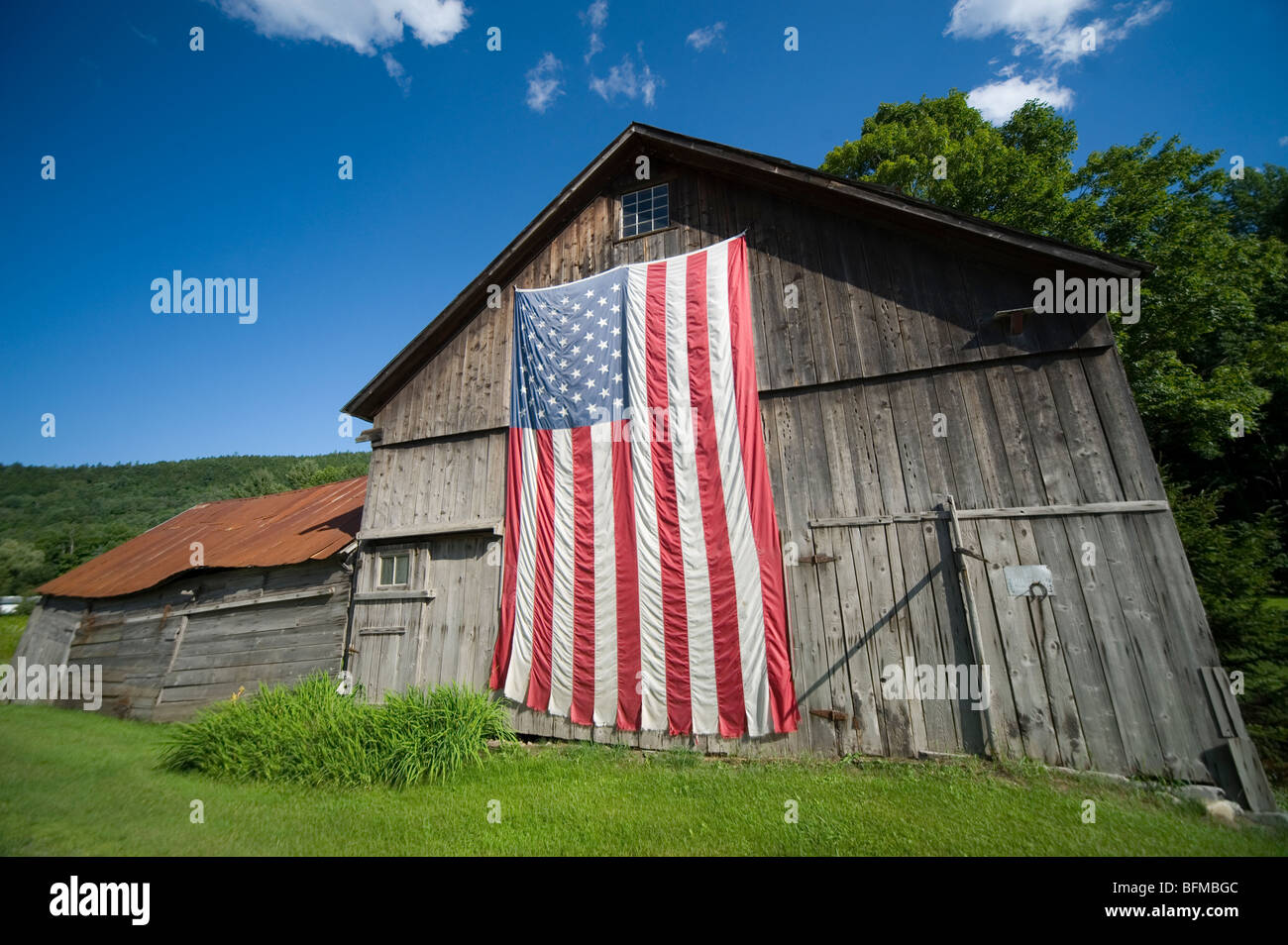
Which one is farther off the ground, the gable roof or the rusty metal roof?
the gable roof

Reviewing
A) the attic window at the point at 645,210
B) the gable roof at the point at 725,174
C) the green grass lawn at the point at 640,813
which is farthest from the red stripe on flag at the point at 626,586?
the gable roof at the point at 725,174

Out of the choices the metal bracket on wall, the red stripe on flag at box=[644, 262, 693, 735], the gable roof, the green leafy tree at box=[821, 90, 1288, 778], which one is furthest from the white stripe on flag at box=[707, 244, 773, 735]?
the green leafy tree at box=[821, 90, 1288, 778]

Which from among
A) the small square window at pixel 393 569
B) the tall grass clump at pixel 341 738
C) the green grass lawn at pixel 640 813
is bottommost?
the green grass lawn at pixel 640 813

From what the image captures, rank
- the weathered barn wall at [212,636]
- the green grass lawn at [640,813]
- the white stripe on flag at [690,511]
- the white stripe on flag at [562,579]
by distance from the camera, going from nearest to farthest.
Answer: the green grass lawn at [640,813], the white stripe on flag at [690,511], the white stripe on flag at [562,579], the weathered barn wall at [212,636]

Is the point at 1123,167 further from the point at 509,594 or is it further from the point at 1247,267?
the point at 509,594

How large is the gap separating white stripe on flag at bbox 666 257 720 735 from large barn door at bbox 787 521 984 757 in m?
1.20

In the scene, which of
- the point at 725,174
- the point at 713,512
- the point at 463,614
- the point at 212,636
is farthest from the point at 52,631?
the point at 725,174

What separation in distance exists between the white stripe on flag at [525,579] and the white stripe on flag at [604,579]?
3.98 feet

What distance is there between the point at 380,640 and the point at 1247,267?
90.0ft

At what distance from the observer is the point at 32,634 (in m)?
17.1

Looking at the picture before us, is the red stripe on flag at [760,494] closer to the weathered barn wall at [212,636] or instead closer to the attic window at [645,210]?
the attic window at [645,210]

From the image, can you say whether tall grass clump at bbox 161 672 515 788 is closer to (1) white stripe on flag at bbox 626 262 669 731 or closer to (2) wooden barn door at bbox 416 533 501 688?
(2) wooden barn door at bbox 416 533 501 688

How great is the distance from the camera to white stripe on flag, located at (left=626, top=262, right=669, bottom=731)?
741 centimetres

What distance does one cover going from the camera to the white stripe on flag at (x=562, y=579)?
7.98 m
